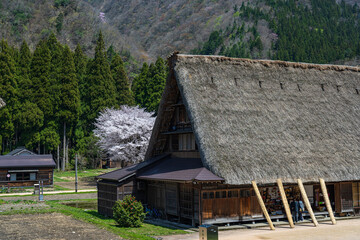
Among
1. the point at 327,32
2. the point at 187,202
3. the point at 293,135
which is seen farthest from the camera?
the point at 327,32

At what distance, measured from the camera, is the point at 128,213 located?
74.8 ft

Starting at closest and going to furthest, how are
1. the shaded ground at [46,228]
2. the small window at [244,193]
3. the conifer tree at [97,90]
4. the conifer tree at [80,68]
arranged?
the shaded ground at [46,228], the small window at [244,193], the conifer tree at [97,90], the conifer tree at [80,68]

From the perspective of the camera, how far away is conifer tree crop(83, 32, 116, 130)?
214 ft

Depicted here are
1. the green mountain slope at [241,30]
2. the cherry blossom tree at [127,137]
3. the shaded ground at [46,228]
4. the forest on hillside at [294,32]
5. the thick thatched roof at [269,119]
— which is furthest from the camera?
the forest on hillside at [294,32]

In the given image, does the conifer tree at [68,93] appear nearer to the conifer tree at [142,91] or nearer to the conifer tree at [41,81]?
the conifer tree at [41,81]

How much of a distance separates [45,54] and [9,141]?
14.2 meters

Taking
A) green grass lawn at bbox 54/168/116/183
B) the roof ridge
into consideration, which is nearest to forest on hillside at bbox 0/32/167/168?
green grass lawn at bbox 54/168/116/183

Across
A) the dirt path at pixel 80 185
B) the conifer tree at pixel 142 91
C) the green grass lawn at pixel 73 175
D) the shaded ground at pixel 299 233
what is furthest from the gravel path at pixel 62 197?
the conifer tree at pixel 142 91

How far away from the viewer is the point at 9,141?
213ft

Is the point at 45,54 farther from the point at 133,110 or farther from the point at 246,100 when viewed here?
the point at 246,100

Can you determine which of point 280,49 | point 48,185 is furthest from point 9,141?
point 280,49

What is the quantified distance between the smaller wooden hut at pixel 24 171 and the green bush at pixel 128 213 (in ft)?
93.4

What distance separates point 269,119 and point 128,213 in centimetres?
963

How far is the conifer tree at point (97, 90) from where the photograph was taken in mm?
65375
